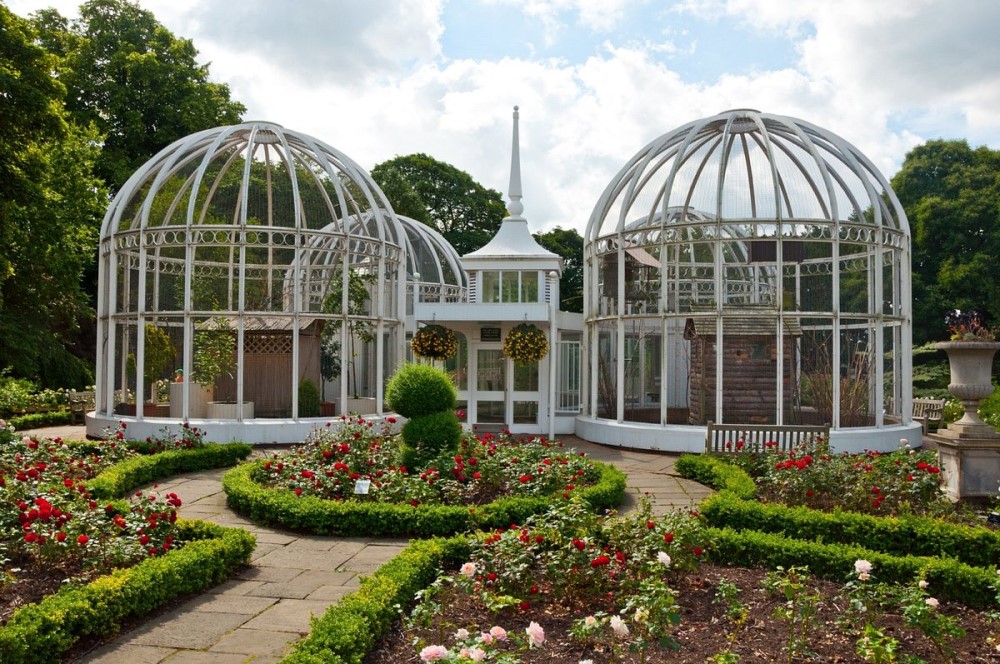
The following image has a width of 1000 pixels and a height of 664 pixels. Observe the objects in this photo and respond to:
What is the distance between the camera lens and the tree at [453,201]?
44000 mm

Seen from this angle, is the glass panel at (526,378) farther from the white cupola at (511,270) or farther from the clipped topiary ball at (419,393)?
the clipped topiary ball at (419,393)

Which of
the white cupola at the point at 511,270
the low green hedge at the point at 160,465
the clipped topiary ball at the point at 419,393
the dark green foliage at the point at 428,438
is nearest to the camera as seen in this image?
the low green hedge at the point at 160,465

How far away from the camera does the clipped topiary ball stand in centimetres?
1090

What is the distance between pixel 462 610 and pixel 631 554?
55.1 inches

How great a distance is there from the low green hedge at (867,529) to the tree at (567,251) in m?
32.6

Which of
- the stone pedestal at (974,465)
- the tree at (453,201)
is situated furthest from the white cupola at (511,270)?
the tree at (453,201)

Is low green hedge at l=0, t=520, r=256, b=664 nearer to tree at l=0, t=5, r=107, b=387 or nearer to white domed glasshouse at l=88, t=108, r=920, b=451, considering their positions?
white domed glasshouse at l=88, t=108, r=920, b=451

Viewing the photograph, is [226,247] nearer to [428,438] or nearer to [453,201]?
Answer: [428,438]

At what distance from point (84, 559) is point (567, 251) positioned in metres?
38.1

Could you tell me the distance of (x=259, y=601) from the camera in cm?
630

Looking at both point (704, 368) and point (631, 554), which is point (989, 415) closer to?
point (704, 368)

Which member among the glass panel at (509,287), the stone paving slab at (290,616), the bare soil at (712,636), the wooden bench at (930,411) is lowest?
the stone paving slab at (290,616)

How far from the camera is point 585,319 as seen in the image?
1903 centimetres

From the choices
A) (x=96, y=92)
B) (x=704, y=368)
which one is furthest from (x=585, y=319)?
(x=96, y=92)
